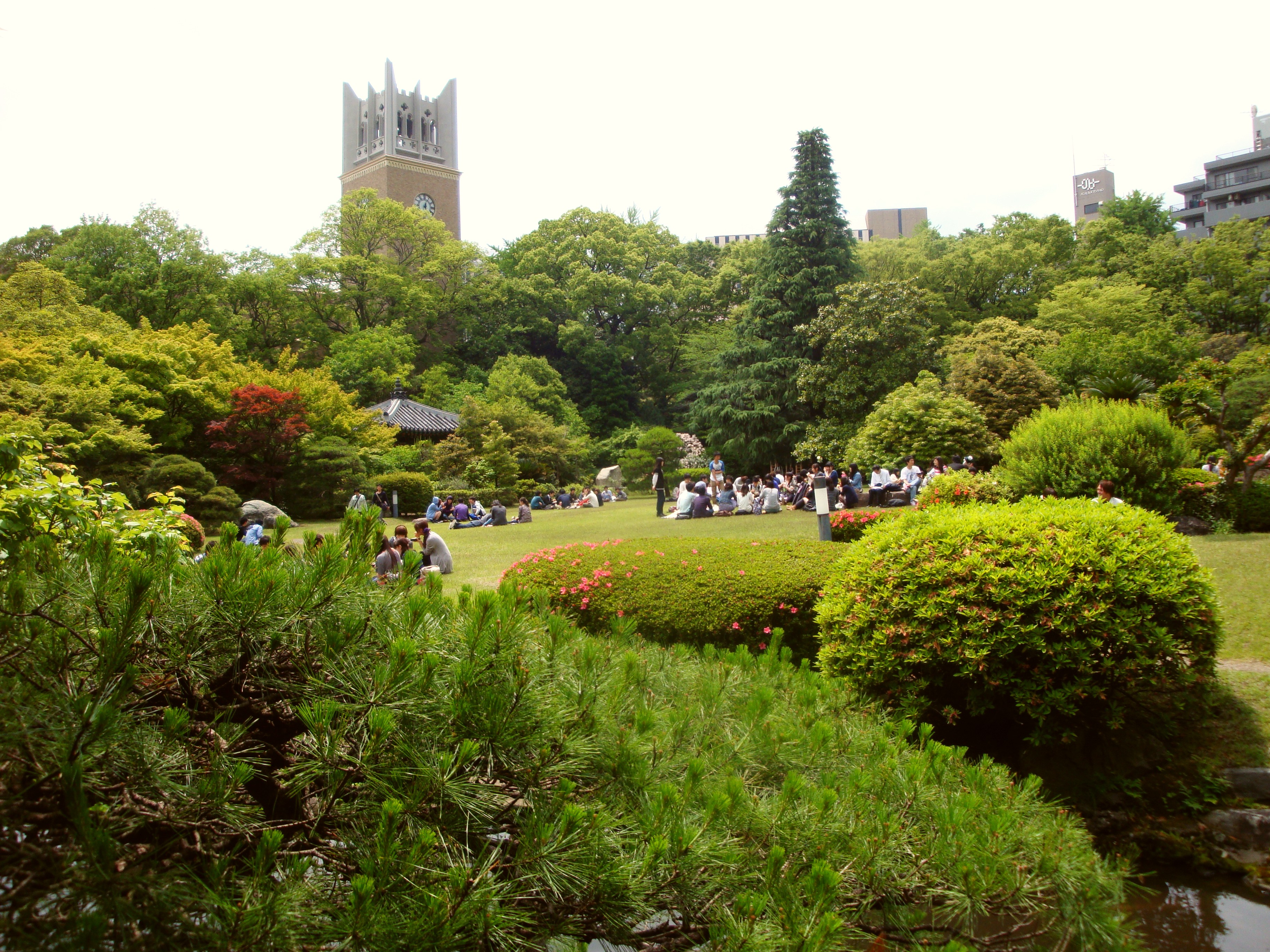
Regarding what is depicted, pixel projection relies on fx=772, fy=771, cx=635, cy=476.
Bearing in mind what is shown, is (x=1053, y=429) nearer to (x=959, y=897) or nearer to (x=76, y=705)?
(x=959, y=897)

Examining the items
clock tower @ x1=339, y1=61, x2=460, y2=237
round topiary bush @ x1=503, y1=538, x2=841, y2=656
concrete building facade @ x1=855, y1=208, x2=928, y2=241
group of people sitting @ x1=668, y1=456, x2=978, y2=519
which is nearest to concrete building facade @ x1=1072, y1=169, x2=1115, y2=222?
concrete building facade @ x1=855, y1=208, x2=928, y2=241

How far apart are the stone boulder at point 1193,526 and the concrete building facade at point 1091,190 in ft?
298

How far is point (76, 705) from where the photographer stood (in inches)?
57.6

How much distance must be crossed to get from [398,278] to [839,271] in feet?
76.2

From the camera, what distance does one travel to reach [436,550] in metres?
10.9

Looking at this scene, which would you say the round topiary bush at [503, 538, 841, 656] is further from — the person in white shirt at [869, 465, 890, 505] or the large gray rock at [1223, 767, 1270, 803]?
the person in white shirt at [869, 465, 890, 505]

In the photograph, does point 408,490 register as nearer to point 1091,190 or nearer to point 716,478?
point 716,478

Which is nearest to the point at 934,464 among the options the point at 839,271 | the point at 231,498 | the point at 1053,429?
the point at 1053,429

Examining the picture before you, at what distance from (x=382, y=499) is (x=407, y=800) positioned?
871 inches

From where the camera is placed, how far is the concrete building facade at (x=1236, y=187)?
55.8 meters

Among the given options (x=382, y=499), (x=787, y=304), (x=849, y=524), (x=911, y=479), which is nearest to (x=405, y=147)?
(x=787, y=304)

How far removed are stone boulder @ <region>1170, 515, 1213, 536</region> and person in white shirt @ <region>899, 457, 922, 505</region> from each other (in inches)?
265

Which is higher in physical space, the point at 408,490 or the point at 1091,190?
the point at 1091,190

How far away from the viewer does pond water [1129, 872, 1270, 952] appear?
3541mm
